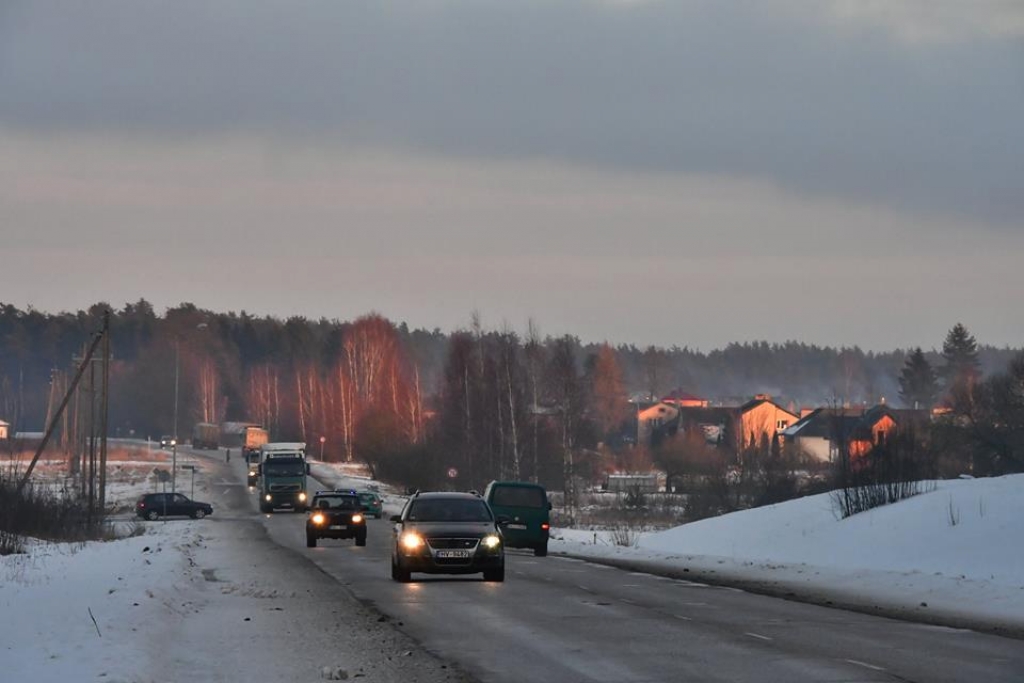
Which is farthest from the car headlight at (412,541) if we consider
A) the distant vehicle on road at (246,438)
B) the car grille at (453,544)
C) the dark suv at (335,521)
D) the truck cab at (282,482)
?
the distant vehicle on road at (246,438)

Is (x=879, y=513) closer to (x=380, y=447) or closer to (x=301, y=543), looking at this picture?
(x=301, y=543)

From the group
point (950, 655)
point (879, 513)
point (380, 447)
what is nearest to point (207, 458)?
point (380, 447)

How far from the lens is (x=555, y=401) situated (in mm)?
101438

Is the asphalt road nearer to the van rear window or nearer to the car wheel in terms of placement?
the car wheel

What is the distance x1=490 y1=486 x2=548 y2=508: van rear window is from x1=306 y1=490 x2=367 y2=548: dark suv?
542 cm

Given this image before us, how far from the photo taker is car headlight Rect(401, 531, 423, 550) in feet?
88.4

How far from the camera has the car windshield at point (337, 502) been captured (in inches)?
1757

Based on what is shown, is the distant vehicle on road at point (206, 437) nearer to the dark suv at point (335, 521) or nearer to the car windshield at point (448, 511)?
the dark suv at point (335, 521)

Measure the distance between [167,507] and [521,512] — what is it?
39339 millimetres

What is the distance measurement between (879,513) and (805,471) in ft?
245

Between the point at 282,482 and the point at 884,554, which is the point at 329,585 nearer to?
the point at 884,554

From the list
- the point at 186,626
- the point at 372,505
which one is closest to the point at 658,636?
the point at 186,626

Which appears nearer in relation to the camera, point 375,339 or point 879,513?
point 879,513

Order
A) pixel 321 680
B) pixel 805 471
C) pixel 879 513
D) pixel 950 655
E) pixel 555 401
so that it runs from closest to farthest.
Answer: pixel 321 680, pixel 950 655, pixel 879 513, pixel 555 401, pixel 805 471
